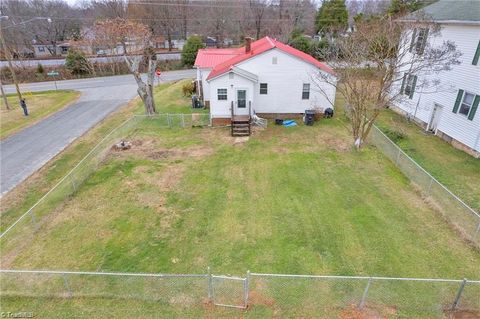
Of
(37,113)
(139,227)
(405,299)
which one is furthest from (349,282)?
(37,113)

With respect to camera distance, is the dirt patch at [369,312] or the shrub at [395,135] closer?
the dirt patch at [369,312]

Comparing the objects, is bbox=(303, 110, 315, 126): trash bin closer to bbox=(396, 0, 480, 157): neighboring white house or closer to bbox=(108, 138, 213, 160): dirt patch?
bbox=(396, 0, 480, 157): neighboring white house

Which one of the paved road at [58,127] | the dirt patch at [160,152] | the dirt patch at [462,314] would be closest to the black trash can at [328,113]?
the dirt patch at [160,152]

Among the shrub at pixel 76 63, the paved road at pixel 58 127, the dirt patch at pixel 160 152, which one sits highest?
the shrub at pixel 76 63

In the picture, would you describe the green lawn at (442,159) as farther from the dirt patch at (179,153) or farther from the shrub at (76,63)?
the shrub at (76,63)

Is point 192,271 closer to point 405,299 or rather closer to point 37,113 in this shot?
point 405,299

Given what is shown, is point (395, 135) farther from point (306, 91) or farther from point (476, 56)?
point (306, 91)

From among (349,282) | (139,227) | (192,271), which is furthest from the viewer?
(139,227)
